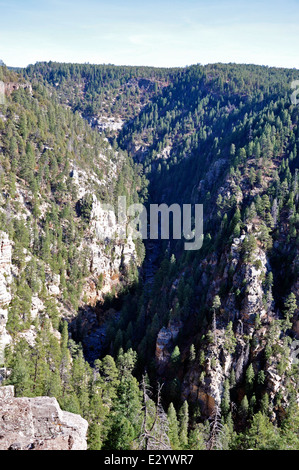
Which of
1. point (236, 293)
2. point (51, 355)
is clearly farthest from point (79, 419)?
point (236, 293)

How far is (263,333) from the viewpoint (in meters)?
77.4

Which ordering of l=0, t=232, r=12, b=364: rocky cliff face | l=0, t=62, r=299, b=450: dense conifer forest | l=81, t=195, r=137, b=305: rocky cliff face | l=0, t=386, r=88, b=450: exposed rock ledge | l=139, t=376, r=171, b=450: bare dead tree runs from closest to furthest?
l=139, t=376, r=171, b=450: bare dead tree < l=0, t=386, r=88, b=450: exposed rock ledge < l=0, t=62, r=299, b=450: dense conifer forest < l=0, t=232, r=12, b=364: rocky cliff face < l=81, t=195, r=137, b=305: rocky cliff face

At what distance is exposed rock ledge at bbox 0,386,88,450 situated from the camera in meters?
28.6

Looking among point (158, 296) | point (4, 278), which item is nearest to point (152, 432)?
point (4, 278)

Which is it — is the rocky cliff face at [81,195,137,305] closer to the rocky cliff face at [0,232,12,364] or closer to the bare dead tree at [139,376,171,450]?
the rocky cliff face at [0,232,12,364]

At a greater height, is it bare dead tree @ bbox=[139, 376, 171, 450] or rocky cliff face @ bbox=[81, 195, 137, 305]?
bare dead tree @ bbox=[139, 376, 171, 450]

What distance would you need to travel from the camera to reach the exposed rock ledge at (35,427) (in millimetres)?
28609

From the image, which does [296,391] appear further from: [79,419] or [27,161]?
[27,161]

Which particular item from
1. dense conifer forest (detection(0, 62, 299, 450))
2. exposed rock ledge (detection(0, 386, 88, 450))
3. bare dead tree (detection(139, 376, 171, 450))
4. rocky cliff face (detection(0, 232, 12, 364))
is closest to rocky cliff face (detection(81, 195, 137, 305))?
dense conifer forest (detection(0, 62, 299, 450))

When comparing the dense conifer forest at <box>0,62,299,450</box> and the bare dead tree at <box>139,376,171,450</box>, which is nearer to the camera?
the bare dead tree at <box>139,376,171,450</box>

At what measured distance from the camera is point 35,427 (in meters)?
31.4

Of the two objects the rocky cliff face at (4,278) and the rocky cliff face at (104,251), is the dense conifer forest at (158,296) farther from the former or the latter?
the rocky cliff face at (4,278)

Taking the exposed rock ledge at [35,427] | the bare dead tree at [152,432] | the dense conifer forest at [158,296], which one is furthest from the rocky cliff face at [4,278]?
the bare dead tree at [152,432]

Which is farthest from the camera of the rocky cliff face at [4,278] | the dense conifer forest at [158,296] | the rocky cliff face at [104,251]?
the rocky cliff face at [104,251]
